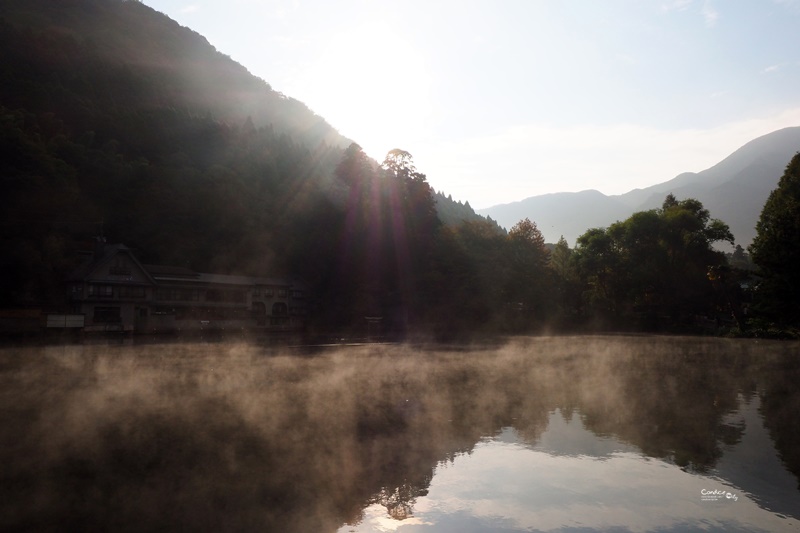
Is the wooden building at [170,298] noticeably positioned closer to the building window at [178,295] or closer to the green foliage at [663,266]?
the building window at [178,295]

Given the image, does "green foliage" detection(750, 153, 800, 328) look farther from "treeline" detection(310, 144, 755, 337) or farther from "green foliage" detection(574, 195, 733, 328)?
"green foliage" detection(574, 195, 733, 328)

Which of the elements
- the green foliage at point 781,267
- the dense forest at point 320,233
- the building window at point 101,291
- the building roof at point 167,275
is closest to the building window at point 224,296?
the building roof at point 167,275

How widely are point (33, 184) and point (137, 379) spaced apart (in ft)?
172

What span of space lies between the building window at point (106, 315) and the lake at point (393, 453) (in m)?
37.7

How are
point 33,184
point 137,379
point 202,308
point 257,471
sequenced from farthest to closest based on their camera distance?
point 202,308, point 33,184, point 137,379, point 257,471

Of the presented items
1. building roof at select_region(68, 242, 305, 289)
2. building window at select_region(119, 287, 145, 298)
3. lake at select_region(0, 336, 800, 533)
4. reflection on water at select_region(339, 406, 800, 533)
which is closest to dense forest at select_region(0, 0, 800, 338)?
building roof at select_region(68, 242, 305, 289)

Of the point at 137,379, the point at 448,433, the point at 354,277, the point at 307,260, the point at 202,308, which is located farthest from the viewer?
the point at 307,260

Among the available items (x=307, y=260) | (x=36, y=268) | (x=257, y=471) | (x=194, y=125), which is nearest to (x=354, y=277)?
(x=307, y=260)

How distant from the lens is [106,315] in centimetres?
5675

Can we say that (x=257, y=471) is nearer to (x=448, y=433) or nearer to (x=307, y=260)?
(x=448, y=433)

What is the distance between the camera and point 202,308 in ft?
215

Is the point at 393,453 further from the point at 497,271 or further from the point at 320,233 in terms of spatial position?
the point at 320,233

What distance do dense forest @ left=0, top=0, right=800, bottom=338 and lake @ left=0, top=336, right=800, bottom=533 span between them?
40.9m

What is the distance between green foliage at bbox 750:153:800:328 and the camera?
45.7 metres
